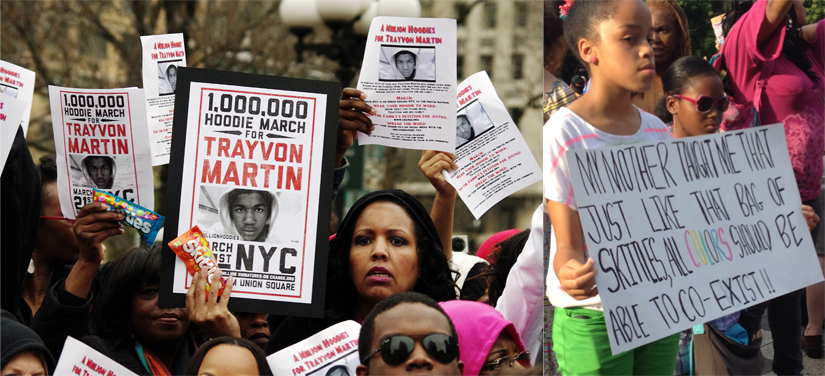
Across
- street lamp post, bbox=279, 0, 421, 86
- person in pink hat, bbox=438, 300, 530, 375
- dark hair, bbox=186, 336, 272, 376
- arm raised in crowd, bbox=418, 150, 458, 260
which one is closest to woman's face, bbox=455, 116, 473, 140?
arm raised in crowd, bbox=418, 150, 458, 260

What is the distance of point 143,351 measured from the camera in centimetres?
339

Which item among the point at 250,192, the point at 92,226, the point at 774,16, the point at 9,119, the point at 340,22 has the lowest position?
the point at 92,226

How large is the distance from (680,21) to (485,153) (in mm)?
1092

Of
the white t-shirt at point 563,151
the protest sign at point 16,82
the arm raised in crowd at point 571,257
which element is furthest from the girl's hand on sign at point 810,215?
the protest sign at point 16,82

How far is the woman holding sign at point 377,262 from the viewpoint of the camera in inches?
132

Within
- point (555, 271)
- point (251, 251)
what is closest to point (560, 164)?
point (555, 271)

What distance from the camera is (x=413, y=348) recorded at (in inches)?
105

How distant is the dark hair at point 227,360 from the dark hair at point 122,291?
1.72ft

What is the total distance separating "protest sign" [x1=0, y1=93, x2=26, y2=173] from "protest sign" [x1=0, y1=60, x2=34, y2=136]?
0.68ft

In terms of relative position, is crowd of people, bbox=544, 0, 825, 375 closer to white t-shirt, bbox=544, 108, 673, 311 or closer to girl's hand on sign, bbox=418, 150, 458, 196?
white t-shirt, bbox=544, 108, 673, 311

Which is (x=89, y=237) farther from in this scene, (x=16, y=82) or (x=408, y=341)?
(x=408, y=341)

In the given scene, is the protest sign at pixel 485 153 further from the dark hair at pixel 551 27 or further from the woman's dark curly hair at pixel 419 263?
the dark hair at pixel 551 27

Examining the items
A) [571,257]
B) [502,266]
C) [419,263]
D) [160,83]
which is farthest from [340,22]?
[571,257]

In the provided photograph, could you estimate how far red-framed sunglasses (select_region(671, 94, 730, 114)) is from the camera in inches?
115
